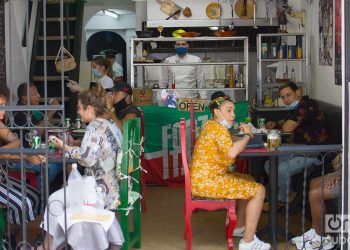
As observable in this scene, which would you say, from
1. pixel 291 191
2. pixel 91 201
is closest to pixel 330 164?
pixel 291 191

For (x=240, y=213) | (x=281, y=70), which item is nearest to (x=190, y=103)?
(x=281, y=70)

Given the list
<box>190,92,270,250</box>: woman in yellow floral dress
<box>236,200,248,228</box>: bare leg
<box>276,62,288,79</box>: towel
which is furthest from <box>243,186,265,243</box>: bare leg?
<box>276,62,288,79</box>: towel

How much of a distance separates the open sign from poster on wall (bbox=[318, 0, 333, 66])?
5.24ft

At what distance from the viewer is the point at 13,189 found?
A: 198 inches

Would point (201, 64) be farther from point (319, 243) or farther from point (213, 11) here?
point (319, 243)

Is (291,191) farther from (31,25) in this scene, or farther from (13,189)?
(31,25)

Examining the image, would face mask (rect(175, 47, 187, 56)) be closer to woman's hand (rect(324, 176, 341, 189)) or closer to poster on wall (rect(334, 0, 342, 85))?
poster on wall (rect(334, 0, 342, 85))

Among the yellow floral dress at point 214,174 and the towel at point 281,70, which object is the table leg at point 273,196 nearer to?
the yellow floral dress at point 214,174

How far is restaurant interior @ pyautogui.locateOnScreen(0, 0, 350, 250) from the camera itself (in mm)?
4707

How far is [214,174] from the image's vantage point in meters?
5.36

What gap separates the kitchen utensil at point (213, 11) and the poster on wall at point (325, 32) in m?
2.29

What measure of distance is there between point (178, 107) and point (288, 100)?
5.76ft

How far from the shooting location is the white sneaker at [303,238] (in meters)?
5.41

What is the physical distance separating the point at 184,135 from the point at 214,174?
0.41 m
